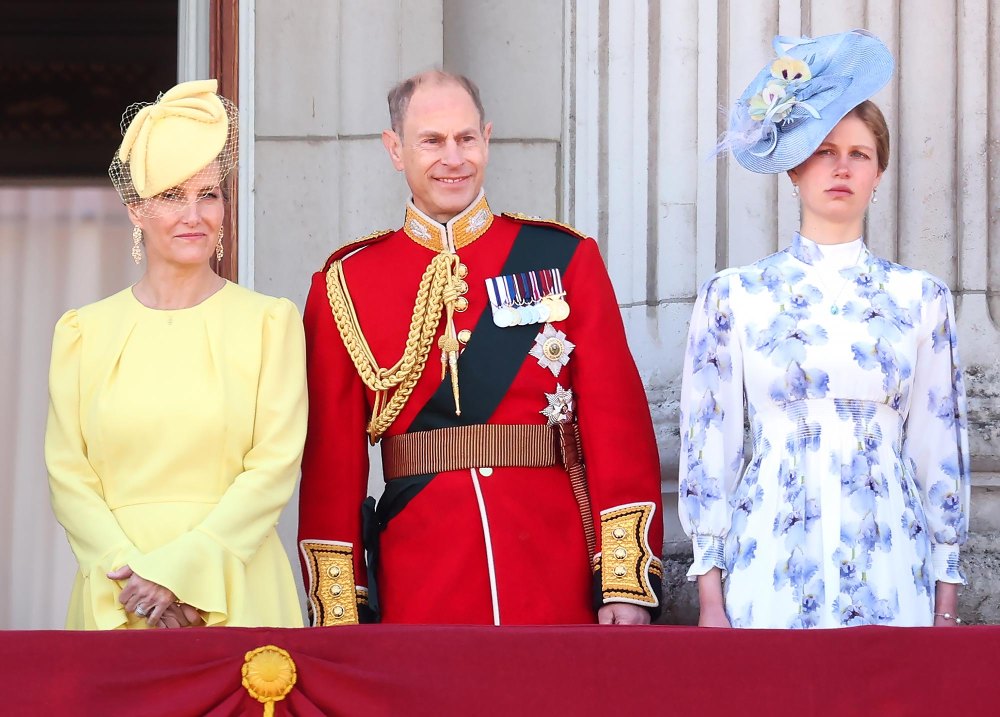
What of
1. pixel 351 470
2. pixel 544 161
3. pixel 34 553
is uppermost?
pixel 544 161

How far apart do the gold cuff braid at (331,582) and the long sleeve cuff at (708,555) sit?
680 millimetres

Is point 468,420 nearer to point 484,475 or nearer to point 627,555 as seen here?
point 484,475

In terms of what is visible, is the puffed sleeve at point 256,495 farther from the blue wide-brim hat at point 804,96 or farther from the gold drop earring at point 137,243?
the blue wide-brim hat at point 804,96

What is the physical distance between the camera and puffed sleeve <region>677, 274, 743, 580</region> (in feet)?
12.1

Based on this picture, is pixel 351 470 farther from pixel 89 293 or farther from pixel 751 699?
pixel 89 293

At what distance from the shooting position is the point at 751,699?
9.80ft

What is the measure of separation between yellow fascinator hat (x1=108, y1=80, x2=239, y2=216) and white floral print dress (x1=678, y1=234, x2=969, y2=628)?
102cm

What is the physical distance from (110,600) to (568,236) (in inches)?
47.8

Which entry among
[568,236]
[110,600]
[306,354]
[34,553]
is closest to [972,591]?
[568,236]

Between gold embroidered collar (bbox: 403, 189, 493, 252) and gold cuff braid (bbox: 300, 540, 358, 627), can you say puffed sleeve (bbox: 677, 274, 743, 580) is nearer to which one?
gold embroidered collar (bbox: 403, 189, 493, 252)

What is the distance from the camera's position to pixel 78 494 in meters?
3.71

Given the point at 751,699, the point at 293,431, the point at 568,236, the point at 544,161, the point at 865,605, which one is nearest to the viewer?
the point at 751,699

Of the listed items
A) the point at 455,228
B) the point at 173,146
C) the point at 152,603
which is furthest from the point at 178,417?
the point at 455,228

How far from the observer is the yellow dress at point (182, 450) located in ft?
11.9
